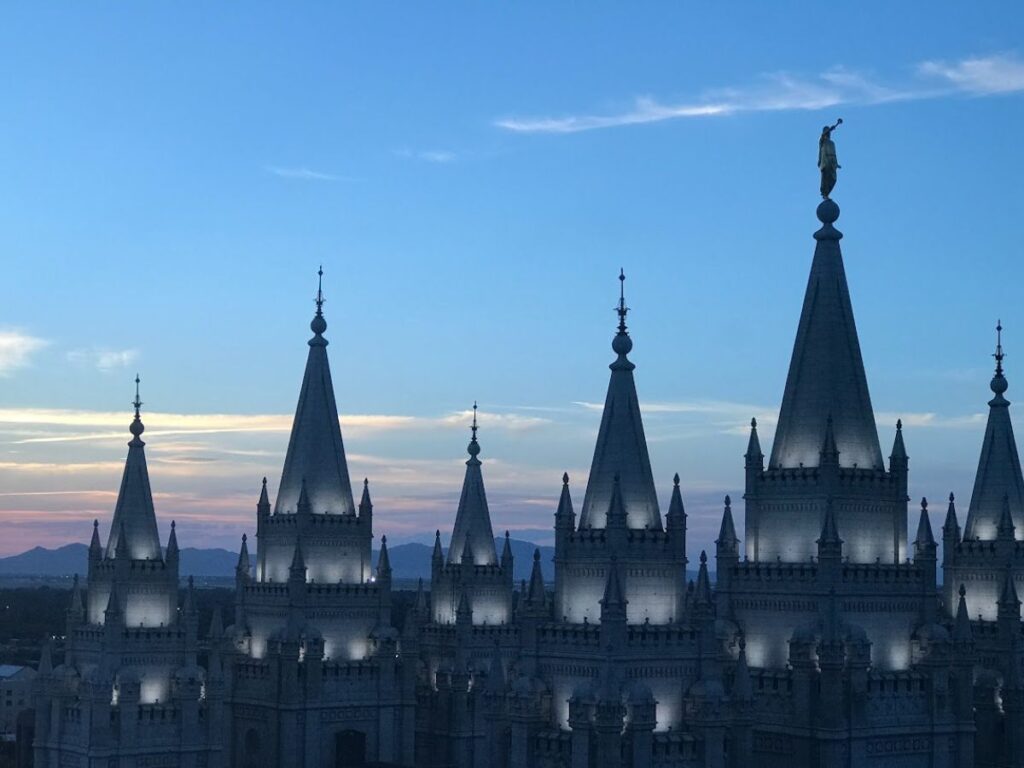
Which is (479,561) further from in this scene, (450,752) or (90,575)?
(90,575)

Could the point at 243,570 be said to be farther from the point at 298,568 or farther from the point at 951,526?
the point at 951,526

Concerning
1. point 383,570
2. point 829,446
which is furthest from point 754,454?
point 383,570

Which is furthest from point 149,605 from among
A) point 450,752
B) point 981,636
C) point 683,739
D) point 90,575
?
point 981,636

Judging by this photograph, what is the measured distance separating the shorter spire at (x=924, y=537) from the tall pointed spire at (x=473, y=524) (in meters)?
23.7

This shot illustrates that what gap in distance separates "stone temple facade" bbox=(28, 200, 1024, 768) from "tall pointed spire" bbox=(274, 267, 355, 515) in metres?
0.11

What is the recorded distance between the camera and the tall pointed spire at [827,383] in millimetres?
65188

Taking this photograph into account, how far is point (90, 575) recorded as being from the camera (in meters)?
73.2

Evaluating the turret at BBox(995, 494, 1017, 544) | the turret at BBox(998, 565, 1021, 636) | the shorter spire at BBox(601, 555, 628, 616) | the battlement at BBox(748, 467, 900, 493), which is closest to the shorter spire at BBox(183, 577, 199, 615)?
the shorter spire at BBox(601, 555, 628, 616)

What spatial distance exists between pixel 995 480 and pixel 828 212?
49.3ft

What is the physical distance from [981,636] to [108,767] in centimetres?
3510

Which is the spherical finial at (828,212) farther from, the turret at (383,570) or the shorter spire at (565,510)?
the turret at (383,570)

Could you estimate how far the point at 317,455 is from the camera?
77625mm

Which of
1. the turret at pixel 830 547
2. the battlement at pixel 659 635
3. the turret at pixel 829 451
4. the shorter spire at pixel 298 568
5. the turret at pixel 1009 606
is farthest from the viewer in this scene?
the shorter spire at pixel 298 568

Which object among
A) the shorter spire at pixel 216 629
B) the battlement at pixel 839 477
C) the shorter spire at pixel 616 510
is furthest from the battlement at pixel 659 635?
the shorter spire at pixel 216 629
